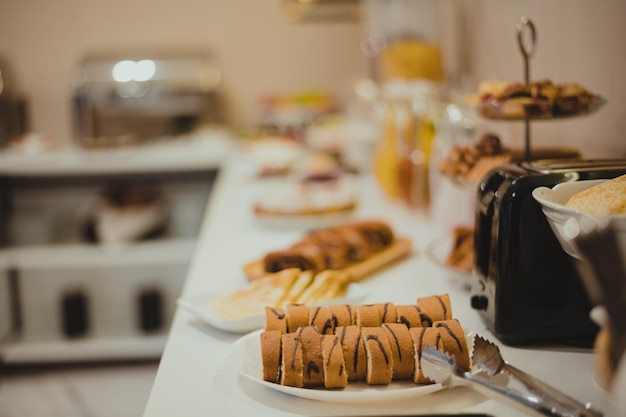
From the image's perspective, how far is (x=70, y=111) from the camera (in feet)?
13.9

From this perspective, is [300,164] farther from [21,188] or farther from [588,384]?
[588,384]

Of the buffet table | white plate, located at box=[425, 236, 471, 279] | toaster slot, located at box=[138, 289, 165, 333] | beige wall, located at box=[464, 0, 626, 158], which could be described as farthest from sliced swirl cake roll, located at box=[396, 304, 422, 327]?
toaster slot, located at box=[138, 289, 165, 333]

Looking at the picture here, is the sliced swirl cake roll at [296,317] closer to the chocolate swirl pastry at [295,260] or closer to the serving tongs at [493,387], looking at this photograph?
the serving tongs at [493,387]

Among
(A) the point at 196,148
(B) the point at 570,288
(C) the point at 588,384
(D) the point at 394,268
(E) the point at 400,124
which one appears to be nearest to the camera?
(C) the point at 588,384

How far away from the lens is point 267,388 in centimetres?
89

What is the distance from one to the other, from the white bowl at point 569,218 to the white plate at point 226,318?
1.20ft

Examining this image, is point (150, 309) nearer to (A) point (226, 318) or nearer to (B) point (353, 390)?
(A) point (226, 318)

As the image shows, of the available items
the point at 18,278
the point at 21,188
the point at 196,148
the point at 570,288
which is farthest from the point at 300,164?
the point at 570,288

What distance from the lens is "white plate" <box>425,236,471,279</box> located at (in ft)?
4.20

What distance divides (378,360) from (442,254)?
0.63m

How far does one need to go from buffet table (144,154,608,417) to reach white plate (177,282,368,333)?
0.02m

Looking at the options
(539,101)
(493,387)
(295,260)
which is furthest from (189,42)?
(493,387)

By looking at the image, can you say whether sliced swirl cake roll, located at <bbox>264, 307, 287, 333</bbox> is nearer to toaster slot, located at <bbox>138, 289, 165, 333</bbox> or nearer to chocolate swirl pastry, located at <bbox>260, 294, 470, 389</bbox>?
chocolate swirl pastry, located at <bbox>260, 294, 470, 389</bbox>

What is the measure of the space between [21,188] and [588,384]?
344cm
